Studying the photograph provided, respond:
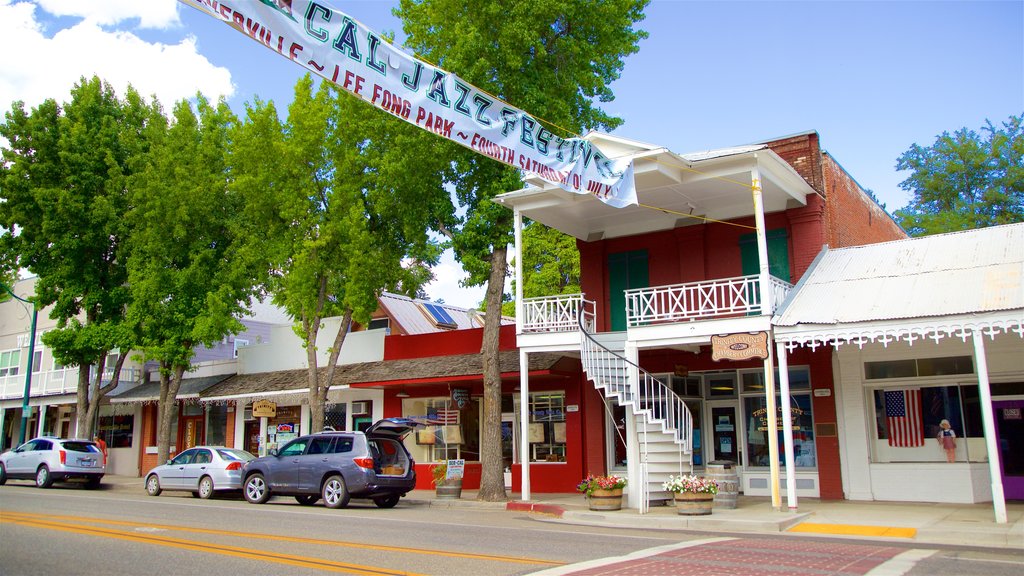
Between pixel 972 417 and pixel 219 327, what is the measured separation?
20928 mm

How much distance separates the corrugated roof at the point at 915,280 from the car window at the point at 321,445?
32.7 feet

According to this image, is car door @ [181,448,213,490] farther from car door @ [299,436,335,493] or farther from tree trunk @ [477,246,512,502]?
tree trunk @ [477,246,512,502]

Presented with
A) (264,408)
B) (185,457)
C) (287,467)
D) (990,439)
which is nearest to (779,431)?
(990,439)

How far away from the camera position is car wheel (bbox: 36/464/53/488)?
23312mm

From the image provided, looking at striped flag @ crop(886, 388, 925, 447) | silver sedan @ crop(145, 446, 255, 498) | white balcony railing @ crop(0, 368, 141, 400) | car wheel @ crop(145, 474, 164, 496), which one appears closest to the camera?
striped flag @ crop(886, 388, 925, 447)

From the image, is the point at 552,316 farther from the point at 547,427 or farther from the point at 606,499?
the point at 547,427

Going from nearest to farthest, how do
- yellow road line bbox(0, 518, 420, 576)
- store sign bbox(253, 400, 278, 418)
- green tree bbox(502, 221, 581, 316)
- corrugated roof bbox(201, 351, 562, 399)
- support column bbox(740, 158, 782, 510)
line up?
yellow road line bbox(0, 518, 420, 576) < support column bbox(740, 158, 782, 510) < corrugated roof bbox(201, 351, 562, 399) < store sign bbox(253, 400, 278, 418) < green tree bbox(502, 221, 581, 316)

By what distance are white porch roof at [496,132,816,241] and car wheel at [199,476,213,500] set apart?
10194mm

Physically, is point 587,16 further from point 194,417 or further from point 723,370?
point 194,417

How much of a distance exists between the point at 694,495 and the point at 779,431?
456cm

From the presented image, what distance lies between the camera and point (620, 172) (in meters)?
14.1

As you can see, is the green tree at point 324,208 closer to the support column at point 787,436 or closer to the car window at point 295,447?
the car window at point 295,447

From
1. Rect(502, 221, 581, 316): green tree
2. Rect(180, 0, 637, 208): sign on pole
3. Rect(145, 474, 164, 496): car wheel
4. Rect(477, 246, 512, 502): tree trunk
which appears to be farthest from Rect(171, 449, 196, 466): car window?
Rect(502, 221, 581, 316): green tree

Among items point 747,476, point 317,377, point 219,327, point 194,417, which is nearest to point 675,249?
point 747,476
